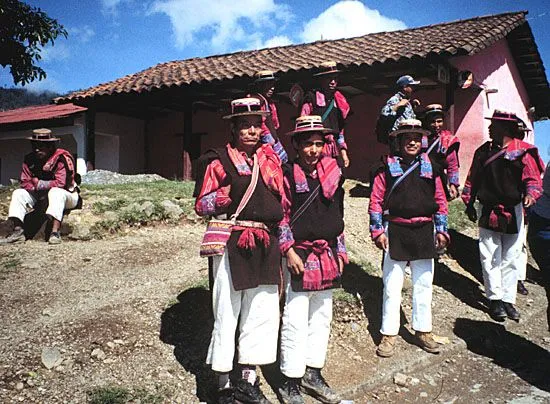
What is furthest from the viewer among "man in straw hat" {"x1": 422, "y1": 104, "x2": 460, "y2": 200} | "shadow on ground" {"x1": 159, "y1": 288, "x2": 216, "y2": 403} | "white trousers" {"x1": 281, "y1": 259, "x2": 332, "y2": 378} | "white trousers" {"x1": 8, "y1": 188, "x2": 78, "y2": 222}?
"white trousers" {"x1": 8, "y1": 188, "x2": 78, "y2": 222}

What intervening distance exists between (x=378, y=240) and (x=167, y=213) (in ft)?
12.1

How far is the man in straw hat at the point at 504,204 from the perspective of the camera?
4.57 metres

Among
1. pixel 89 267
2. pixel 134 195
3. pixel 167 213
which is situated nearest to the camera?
pixel 89 267

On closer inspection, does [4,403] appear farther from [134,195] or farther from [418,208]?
[134,195]

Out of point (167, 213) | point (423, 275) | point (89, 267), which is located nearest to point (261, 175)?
point (423, 275)

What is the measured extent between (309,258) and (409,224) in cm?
115

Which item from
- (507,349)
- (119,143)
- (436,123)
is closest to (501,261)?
(507,349)

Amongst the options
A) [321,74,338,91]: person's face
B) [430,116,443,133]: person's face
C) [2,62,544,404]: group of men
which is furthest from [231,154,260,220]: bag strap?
[430,116,443,133]: person's face

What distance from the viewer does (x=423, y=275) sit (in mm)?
3768

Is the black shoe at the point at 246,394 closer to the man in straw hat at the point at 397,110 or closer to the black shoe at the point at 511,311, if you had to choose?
the black shoe at the point at 511,311

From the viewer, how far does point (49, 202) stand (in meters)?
5.81

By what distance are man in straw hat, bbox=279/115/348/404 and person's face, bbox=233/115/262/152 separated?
31cm

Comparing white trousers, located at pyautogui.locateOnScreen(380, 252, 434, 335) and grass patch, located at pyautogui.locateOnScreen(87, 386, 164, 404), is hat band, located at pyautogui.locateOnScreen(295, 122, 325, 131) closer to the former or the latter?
white trousers, located at pyautogui.locateOnScreen(380, 252, 434, 335)

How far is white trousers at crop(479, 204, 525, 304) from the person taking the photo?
463 cm
